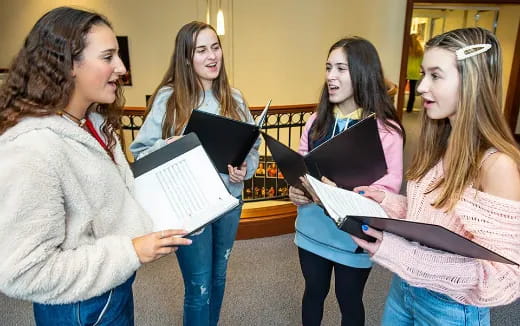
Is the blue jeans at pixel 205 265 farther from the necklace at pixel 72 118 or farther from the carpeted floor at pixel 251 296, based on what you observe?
the necklace at pixel 72 118

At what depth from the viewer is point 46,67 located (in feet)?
2.92

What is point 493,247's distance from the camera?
0.92 m

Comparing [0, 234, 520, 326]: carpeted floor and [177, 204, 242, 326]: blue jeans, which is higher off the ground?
[177, 204, 242, 326]: blue jeans

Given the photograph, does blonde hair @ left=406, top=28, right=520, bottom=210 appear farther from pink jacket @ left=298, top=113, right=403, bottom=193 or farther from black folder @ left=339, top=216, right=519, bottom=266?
pink jacket @ left=298, top=113, right=403, bottom=193

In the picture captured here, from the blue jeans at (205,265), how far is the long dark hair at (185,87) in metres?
0.47

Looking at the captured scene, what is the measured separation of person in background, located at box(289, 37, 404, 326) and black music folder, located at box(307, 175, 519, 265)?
382 mm

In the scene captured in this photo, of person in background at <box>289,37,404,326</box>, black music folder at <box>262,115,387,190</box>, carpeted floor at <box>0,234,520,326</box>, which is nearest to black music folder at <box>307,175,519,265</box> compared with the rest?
black music folder at <box>262,115,387,190</box>

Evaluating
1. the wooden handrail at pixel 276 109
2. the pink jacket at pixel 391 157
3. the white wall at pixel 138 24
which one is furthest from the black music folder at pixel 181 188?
the white wall at pixel 138 24

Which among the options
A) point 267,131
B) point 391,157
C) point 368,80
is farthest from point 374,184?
point 267,131

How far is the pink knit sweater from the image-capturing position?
3.03 ft

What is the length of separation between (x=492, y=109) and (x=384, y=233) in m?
0.45

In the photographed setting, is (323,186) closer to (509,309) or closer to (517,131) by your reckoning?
(509,309)

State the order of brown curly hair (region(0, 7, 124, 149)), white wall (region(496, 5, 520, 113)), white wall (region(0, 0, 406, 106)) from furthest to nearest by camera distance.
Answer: white wall (region(496, 5, 520, 113)) < white wall (region(0, 0, 406, 106)) < brown curly hair (region(0, 7, 124, 149))

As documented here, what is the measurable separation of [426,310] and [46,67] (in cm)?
123
